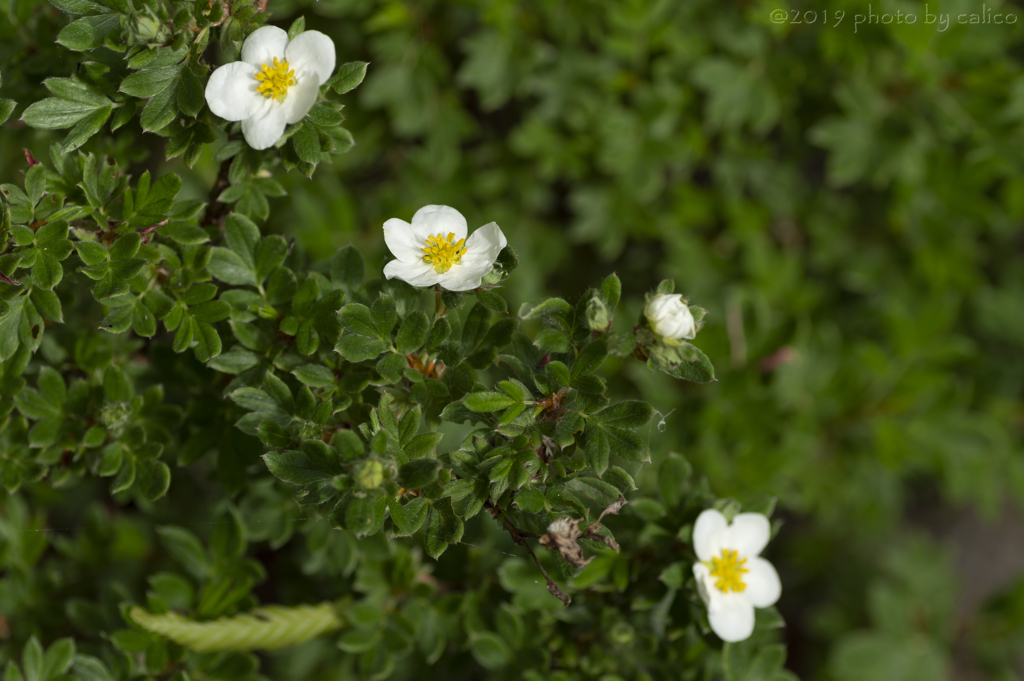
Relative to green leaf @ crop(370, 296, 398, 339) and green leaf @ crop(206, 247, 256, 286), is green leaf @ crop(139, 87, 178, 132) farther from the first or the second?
green leaf @ crop(370, 296, 398, 339)

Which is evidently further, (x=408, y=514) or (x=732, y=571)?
(x=732, y=571)

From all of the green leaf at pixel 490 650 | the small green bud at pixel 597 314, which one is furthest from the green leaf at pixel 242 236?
the green leaf at pixel 490 650

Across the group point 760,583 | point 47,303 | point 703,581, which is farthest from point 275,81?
point 760,583

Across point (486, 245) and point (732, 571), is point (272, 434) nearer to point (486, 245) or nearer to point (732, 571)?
point (486, 245)

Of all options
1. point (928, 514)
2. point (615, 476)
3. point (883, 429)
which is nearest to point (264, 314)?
point (615, 476)

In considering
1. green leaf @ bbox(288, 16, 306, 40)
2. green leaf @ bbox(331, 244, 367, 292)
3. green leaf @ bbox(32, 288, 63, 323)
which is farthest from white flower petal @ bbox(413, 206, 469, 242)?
green leaf @ bbox(32, 288, 63, 323)

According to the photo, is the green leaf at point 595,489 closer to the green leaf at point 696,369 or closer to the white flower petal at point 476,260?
the green leaf at point 696,369
